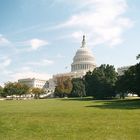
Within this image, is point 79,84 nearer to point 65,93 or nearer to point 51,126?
point 65,93

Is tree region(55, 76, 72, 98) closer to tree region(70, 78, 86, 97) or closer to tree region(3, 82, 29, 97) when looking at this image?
tree region(70, 78, 86, 97)

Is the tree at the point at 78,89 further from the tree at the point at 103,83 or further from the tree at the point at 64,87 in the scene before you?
the tree at the point at 103,83

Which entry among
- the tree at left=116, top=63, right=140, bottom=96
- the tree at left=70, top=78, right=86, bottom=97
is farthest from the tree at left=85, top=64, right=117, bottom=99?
the tree at left=70, top=78, right=86, bottom=97

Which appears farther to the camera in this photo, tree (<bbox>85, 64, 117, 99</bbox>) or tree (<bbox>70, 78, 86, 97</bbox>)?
tree (<bbox>70, 78, 86, 97</bbox>)

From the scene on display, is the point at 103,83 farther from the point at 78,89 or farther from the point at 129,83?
the point at 78,89

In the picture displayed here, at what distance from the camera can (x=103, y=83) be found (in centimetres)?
10331

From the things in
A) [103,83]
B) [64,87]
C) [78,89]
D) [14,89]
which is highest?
[64,87]

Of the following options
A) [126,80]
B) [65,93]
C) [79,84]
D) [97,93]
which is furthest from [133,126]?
[65,93]

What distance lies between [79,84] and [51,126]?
380ft

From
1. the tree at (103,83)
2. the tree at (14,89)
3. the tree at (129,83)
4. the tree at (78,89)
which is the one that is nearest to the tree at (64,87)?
the tree at (78,89)

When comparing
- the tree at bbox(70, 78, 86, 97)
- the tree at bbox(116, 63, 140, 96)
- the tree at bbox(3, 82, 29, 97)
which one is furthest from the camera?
the tree at bbox(3, 82, 29, 97)

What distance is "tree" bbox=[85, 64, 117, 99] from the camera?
3964 inches

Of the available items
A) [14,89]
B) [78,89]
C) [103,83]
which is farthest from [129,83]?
[14,89]

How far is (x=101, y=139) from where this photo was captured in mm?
15930
